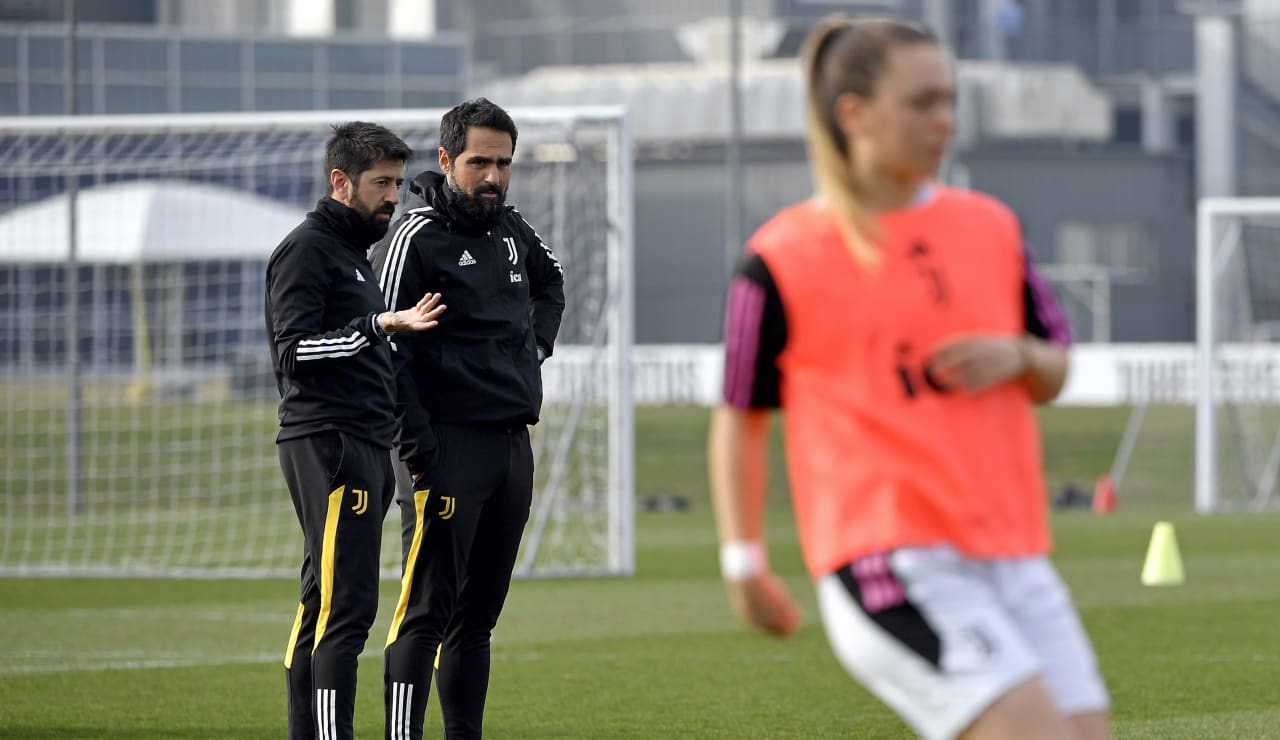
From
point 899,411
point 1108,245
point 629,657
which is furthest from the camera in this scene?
point 1108,245

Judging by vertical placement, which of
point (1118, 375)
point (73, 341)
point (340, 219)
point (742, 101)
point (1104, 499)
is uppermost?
point (742, 101)

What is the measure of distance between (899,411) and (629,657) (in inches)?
289

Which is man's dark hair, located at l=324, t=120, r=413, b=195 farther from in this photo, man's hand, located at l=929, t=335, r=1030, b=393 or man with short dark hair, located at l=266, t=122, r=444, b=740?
man's hand, located at l=929, t=335, r=1030, b=393

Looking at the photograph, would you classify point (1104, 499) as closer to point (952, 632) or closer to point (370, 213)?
point (370, 213)

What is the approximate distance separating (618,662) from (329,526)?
14.5 feet

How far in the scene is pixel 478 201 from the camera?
21.5ft

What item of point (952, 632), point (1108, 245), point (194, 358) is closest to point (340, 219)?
point (952, 632)

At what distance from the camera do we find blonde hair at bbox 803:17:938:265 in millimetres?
3701

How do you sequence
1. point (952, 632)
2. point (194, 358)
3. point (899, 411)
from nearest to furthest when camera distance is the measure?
point (952, 632), point (899, 411), point (194, 358)

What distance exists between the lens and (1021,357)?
12.1 ft

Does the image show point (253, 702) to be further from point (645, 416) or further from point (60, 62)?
point (60, 62)

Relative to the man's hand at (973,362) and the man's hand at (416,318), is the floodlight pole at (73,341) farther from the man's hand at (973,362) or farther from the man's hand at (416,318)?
the man's hand at (973,362)

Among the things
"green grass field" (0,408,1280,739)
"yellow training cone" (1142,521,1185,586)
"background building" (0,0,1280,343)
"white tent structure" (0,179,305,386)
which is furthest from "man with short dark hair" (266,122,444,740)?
"background building" (0,0,1280,343)

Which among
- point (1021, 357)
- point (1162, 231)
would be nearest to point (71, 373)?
point (1021, 357)
